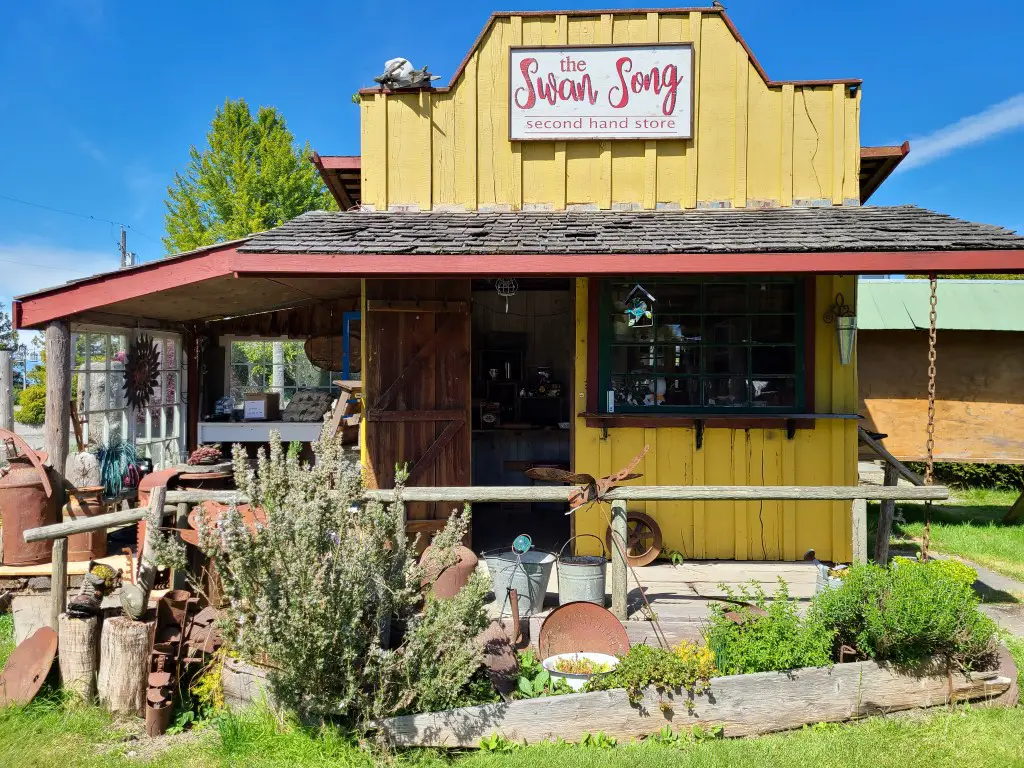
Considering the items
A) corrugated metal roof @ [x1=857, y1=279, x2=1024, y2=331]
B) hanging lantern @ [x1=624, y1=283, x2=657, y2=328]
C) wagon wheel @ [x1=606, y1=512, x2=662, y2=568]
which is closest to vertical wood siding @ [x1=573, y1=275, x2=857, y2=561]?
wagon wheel @ [x1=606, y1=512, x2=662, y2=568]

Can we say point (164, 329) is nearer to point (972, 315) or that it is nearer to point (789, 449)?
point (789, 449)

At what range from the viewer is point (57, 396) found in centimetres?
561

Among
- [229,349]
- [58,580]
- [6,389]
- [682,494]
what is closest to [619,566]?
[682,494]

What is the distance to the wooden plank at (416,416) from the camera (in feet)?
19.5

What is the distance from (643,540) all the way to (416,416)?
7.72ft

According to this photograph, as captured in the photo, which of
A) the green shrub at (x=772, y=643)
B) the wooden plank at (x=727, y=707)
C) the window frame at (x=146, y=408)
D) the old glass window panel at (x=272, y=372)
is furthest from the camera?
the old glass window panel at (x=272, y=372)

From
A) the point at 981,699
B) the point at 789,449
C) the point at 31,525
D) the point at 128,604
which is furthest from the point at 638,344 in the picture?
the point at 31,525

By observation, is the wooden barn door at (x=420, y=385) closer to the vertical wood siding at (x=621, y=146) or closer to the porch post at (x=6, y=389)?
the vertical wood siding at (x=621, y=146)

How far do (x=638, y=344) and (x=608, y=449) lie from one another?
1.00m

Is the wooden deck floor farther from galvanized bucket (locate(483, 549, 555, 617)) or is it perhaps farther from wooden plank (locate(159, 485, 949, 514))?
wooden plank (locate(159, 485, 949, 514))

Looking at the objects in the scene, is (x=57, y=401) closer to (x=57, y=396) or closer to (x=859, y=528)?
(x=57, y=396)

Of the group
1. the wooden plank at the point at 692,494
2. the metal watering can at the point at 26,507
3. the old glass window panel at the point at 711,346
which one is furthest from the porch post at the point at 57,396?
the old glass window panel at the point at 711,346

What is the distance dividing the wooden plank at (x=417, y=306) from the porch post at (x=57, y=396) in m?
2.66

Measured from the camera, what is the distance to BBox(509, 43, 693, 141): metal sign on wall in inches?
242
